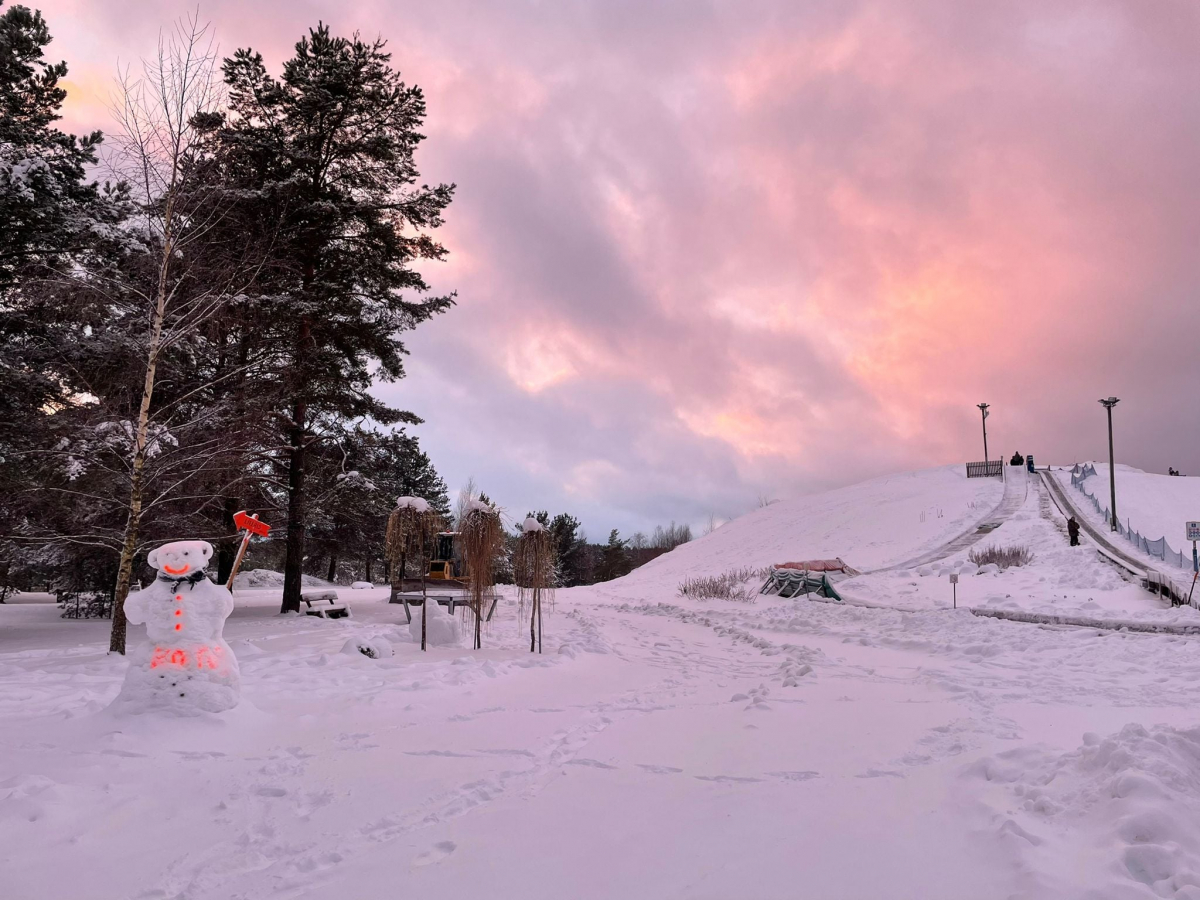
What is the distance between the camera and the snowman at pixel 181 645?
603cm

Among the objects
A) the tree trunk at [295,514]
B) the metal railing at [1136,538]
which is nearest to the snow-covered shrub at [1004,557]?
the metal railing at [1136,538]

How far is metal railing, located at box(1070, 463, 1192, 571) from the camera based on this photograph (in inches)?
862

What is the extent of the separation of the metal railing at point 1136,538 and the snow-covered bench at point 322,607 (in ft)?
83.6

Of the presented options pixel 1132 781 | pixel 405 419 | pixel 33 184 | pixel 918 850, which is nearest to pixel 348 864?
pixel 918 850

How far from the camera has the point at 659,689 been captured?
8.34 meters

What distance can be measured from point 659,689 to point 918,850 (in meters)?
4.84

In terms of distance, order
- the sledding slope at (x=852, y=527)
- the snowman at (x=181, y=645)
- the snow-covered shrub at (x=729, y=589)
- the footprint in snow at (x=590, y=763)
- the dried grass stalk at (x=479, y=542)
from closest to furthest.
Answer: the footprint in snow at (x=590, y=763)
the snowman at (x=181, y=645)
the dried grass stalk at (x=479, y=542)
the snow-covered shrub at (x=729, y=589)
the sledding slope at (x=852, y=527)

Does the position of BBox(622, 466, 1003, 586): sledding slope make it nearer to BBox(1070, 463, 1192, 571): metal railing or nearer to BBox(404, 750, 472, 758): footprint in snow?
BBox(1070, 463, 1192, 571): metal railing

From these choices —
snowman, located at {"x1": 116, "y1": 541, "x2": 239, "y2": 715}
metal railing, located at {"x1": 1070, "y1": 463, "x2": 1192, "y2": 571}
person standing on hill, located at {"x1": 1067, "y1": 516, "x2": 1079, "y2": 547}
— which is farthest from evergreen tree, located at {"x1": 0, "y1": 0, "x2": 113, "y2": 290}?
person standing on hill, located at {"x1": 1067, "y1": 516, "x2": 1079, "y2": 547}

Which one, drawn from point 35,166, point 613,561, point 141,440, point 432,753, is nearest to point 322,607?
point 141,440

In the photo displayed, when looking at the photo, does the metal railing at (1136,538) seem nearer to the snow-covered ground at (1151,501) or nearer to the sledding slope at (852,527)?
the snow-covered ground at (1151,501)

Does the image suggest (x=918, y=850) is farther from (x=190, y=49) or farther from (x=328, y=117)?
(x=328, y=117)

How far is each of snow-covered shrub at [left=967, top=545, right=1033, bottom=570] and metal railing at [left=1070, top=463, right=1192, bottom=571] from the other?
3944mm

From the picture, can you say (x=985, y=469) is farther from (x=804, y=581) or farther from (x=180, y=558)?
(x=180, y=558)
